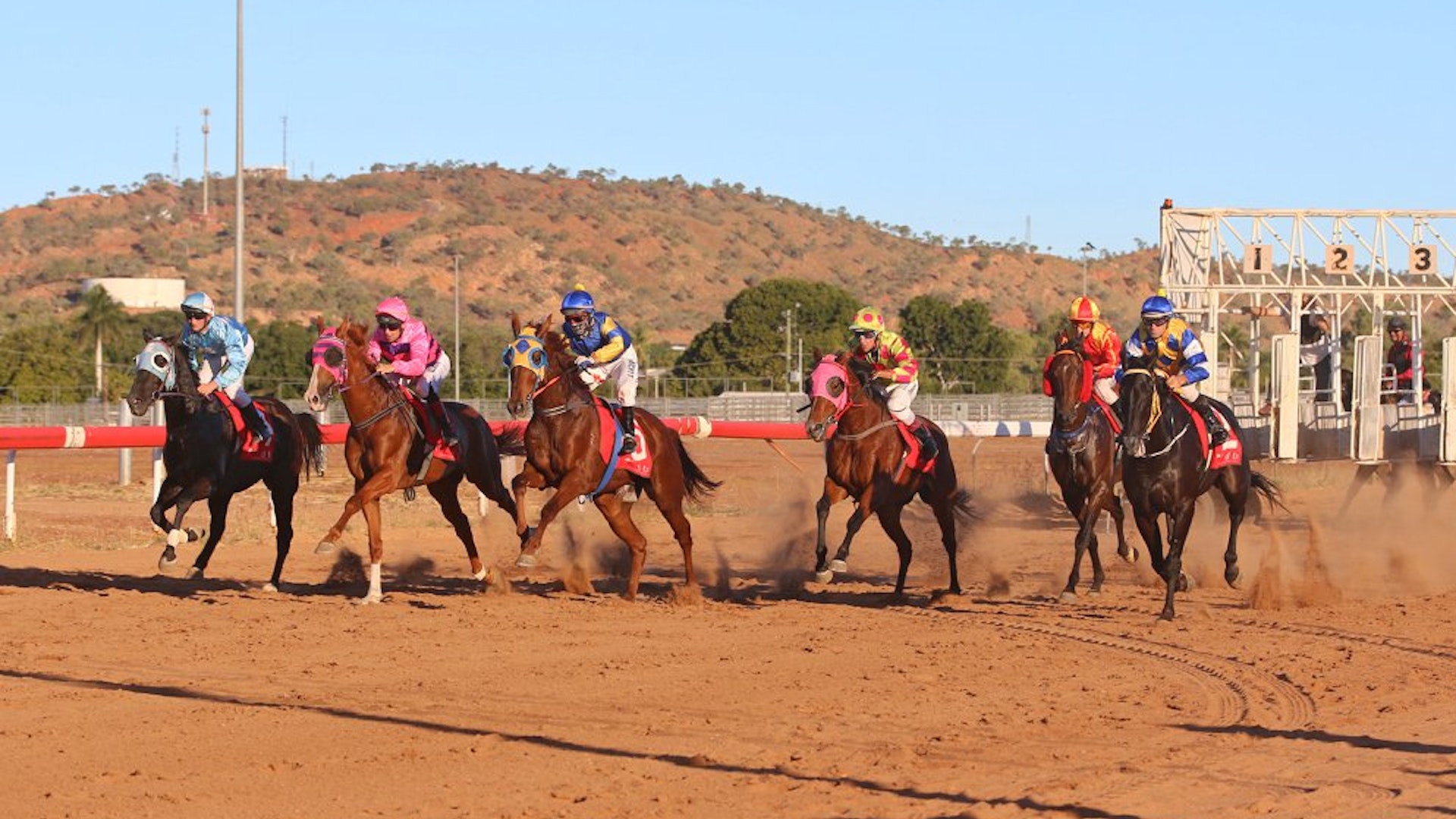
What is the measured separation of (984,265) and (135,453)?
108973mm

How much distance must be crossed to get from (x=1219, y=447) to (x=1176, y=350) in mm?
903

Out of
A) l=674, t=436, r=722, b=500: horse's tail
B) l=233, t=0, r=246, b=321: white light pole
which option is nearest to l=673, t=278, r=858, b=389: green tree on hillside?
l=233, t=0, r=246, b=321: white light pole

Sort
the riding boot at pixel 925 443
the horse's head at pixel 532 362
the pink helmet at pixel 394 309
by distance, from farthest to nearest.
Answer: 1. the riding boot at pixel 925 443
2. the pink helmet at pixel 394 309
3. the horse's head at pixel 532 362

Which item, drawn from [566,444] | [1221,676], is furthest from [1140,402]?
[566,444]

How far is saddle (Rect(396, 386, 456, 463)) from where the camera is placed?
555 inches

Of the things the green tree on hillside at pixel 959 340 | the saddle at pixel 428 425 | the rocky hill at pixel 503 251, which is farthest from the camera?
the rocky hill at pixel 503 251

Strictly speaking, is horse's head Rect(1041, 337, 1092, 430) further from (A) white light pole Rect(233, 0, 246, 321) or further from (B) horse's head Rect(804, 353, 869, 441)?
(A) white light pole Rect(233, 0, 246, 321)

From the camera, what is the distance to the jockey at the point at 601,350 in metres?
14.0

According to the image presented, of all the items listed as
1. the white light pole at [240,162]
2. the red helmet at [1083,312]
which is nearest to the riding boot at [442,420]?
the red helmet at [1083,312]

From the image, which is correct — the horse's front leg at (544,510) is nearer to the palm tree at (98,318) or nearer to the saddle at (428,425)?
the saddle at (428,425)

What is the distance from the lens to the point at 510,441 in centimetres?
1616

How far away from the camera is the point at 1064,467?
46.7 ft

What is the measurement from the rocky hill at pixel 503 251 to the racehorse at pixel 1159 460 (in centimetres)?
9614

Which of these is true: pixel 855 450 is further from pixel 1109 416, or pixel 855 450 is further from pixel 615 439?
pixel 1109 416
